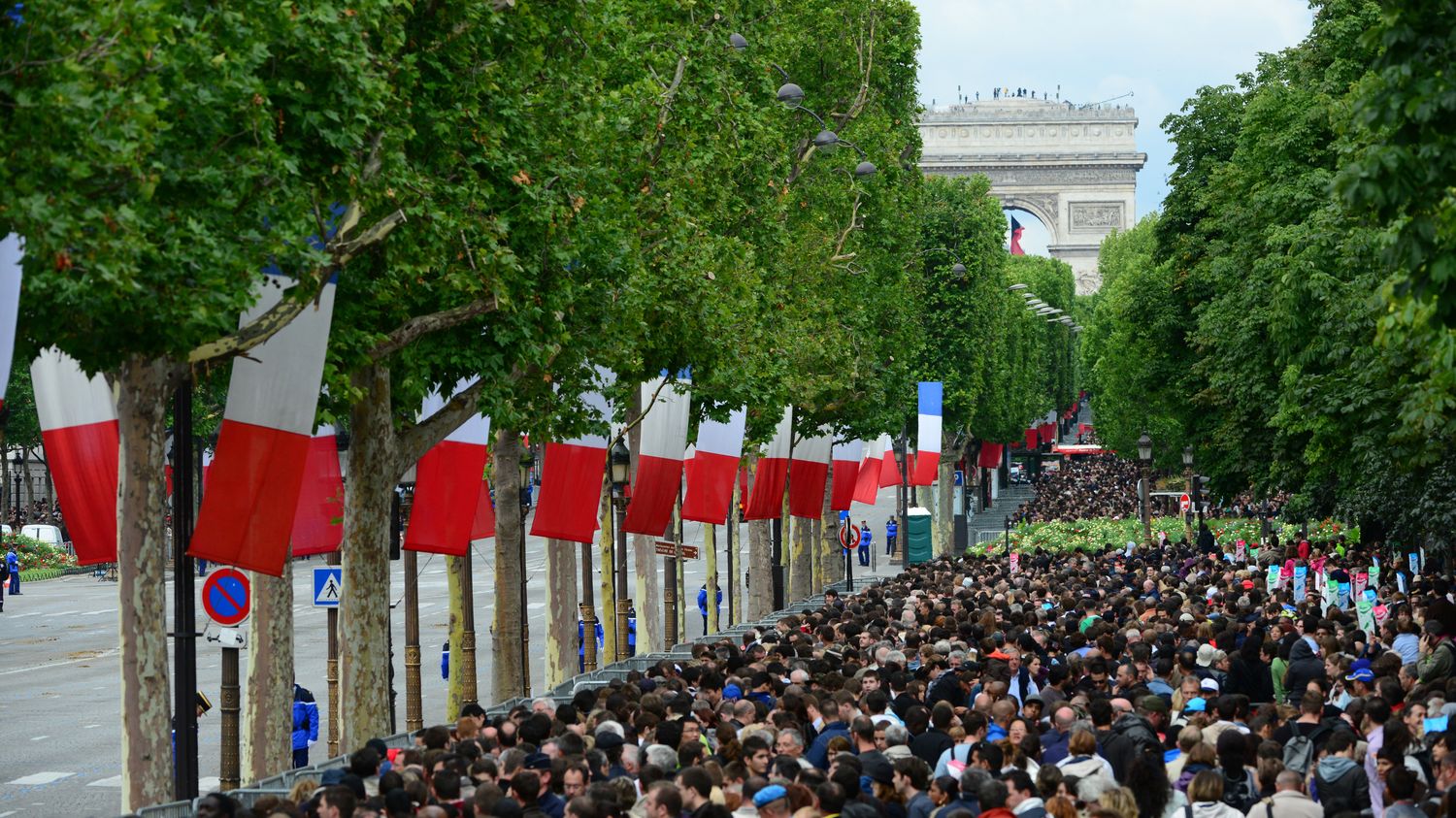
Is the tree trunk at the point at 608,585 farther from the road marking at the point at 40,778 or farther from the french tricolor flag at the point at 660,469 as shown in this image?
the road marking at the point at 40,778

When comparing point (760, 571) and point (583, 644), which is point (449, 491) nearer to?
point (583, 644)

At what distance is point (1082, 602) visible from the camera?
27797 mm

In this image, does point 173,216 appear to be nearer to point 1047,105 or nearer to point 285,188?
point 285,188

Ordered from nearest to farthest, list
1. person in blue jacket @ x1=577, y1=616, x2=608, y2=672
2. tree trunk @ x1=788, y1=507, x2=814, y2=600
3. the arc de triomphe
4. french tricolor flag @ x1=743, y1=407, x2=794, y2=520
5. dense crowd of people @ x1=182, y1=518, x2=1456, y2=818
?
dense crowd of people @ x1=182, y1=518, x2=1456, y2=818 → person in blue jacket @ x1=577, y1=616, x2=608, y2=672 → french tricolor flag @ x1=743, y1=407, x2=794, y2=520 → tree trunk @ x1=788, y1=507, x2=814, y2=600 → the arc de triomphe

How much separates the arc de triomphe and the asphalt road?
106 m

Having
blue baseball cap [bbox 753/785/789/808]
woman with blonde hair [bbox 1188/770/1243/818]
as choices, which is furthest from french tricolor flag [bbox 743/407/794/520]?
blue baseball cap [bbox 753/785/789/808]

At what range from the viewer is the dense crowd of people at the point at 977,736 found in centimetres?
1138

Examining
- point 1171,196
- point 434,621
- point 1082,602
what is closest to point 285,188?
point 1082,602

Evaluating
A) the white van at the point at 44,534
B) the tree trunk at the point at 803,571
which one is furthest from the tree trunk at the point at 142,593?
the white van at the point at 44,534

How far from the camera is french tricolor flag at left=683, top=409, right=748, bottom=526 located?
3138 centimetres

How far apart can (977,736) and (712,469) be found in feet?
57.7

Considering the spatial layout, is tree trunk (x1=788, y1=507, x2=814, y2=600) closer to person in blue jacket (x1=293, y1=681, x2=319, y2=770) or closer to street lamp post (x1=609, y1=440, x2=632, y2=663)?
street lamp post (x1=609, y1=440, x2=632, y2=663)

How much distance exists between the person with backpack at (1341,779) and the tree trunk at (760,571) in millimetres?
27670

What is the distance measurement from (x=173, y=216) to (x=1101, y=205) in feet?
529
